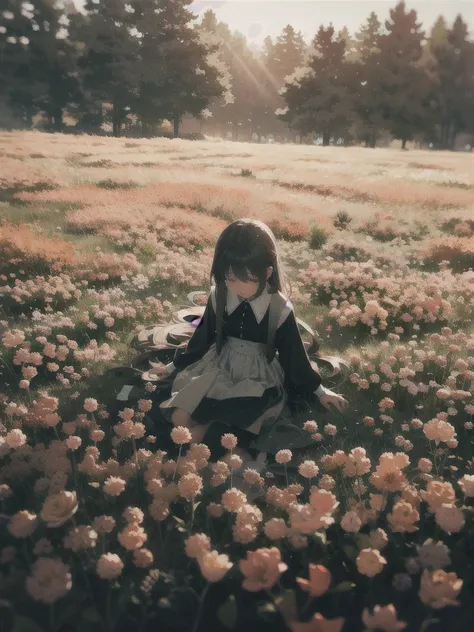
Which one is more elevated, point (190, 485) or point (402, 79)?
point (402, 79)

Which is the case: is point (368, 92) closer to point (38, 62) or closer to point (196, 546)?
point (38, 62)

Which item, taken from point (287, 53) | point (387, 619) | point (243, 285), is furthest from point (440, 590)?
point (287, 53)

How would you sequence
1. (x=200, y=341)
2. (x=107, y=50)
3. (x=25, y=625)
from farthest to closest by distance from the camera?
(x=107, y=50), (x=200, y=341), (x=25, y=625)

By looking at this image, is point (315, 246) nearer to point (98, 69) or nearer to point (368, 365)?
point (368, 365)

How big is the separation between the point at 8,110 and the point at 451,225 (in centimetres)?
3782

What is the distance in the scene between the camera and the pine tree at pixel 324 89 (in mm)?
48438

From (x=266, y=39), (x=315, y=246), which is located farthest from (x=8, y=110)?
(x=266, y=39)

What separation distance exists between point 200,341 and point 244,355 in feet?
1.32

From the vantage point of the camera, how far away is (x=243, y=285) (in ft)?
11.5

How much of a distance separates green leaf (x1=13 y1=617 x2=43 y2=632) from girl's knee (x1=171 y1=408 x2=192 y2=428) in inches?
73.9

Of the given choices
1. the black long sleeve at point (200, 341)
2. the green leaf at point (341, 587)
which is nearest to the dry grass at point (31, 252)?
the black long sleeve at point (200, 341)

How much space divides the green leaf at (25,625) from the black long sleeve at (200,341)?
2478 millimetres

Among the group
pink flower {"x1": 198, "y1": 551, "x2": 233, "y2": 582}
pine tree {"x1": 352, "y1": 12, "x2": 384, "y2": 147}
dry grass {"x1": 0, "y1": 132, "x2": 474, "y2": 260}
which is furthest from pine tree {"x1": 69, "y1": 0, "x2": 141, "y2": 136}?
pink flower {"x1": 198, "y1": 551, "x2": 233, "y2": 582}

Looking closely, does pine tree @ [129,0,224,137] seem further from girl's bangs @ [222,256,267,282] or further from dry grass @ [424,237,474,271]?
girl's bangs @ [222,256,267,282]
